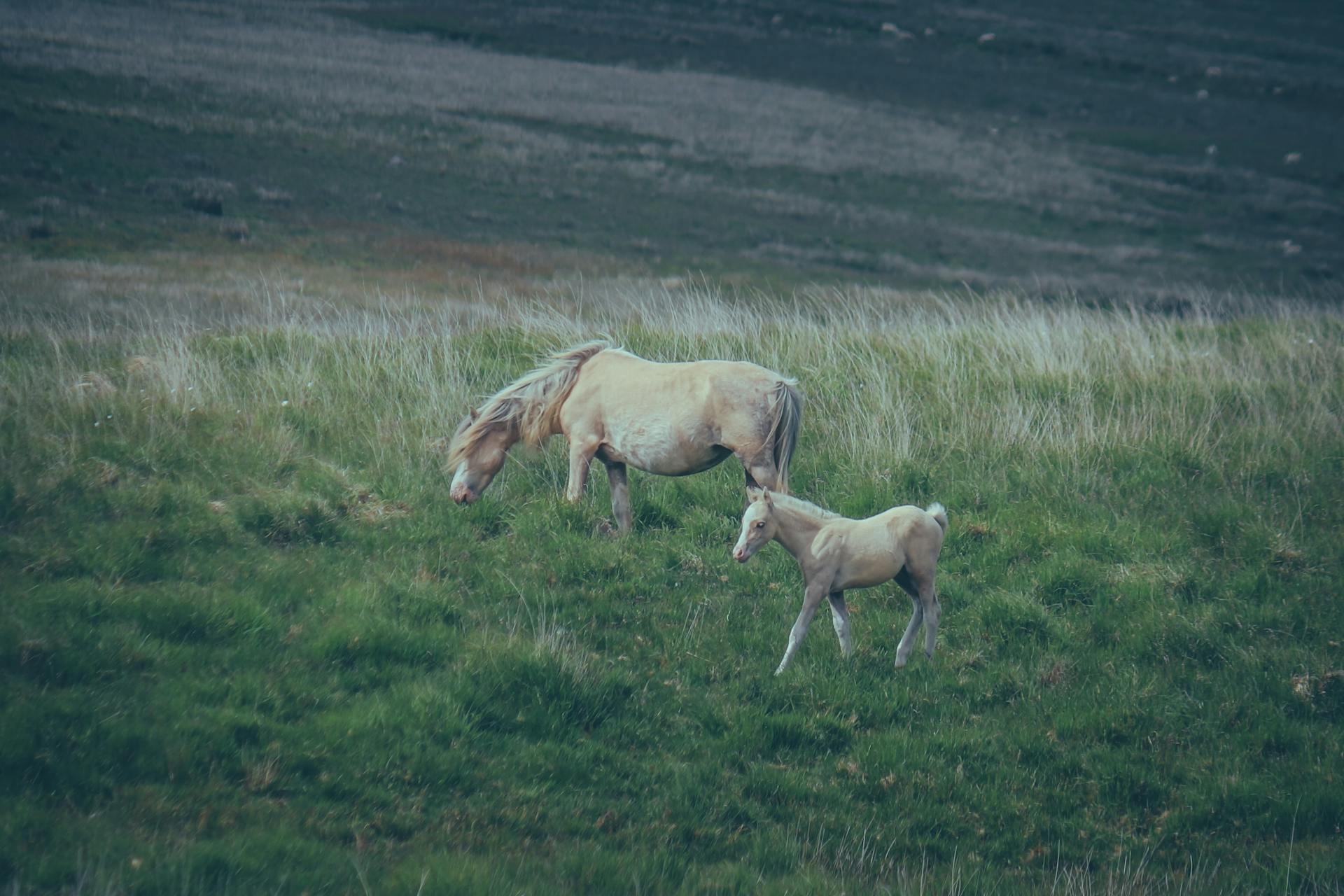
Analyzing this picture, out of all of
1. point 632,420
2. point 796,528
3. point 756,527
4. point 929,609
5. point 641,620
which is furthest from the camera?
point 632,420

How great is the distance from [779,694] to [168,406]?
19.6 feet

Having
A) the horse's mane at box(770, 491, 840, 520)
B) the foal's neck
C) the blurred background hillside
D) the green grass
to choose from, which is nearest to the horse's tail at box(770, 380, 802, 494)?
the green grass

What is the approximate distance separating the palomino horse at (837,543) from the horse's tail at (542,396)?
214cm

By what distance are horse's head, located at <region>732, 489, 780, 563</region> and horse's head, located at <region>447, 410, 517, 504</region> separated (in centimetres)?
255

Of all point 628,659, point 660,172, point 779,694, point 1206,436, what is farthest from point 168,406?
point 660,172

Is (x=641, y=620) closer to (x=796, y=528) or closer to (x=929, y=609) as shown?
(x=796, y=528)

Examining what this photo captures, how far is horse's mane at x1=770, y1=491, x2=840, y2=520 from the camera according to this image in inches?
220

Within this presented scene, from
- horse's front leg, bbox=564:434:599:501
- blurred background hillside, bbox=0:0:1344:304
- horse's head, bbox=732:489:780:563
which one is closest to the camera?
horse's head, bbox=732:489:780:563

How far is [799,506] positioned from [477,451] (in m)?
2.79

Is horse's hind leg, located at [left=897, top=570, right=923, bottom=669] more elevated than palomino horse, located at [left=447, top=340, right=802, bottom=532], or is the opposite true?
palomino horse, located at [left=447, top=340, right=802, bottom=532]

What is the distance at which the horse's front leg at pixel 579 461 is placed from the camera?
7.11m

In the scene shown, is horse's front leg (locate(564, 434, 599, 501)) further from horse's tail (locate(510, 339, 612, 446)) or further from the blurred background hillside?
the blurred background hillside

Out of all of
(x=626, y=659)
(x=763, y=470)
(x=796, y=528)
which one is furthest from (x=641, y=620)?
(x=796, y=528)

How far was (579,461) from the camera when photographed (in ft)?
23.5
